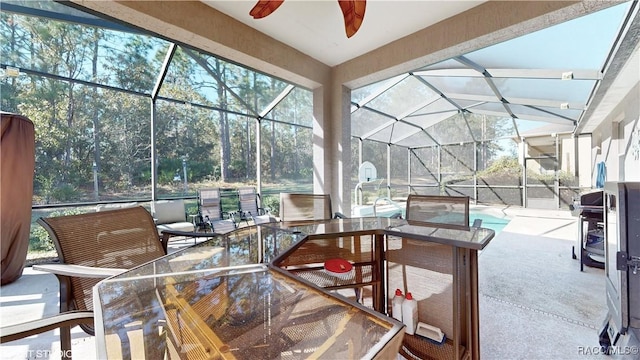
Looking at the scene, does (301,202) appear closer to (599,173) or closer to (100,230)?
(100,230)

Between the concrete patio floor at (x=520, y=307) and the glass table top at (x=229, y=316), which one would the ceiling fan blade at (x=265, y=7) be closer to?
the glass table top at (x=229, y=316)

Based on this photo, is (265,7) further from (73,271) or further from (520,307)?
(520,307)

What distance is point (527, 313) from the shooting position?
92.0 inches

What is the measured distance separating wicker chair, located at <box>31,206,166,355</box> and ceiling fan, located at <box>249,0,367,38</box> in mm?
2020

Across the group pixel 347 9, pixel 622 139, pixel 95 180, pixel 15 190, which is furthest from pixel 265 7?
pixel 622 139

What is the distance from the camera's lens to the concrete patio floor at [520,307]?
1839 mm

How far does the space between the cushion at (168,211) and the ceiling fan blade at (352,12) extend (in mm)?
4309

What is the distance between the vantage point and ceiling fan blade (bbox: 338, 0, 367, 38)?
89.2 inches

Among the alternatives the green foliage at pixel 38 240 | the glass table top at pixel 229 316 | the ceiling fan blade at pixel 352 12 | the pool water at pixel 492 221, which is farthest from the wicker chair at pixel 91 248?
the pool water at pixel 492 221

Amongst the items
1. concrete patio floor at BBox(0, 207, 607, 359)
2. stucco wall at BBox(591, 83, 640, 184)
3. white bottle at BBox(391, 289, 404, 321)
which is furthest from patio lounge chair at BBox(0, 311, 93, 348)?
stucco wall at BBox(591, 83, 640, 184)

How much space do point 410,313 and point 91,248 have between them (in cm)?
202

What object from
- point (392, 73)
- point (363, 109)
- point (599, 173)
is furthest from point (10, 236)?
point (599, 173)

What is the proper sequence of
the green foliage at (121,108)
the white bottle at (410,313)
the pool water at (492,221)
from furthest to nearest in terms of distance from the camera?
the pool water at (492,221), the green foliage at (121,108), the white bottle at (410,313)

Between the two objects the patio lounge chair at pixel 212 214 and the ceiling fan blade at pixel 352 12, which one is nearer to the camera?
the ceiling fan blade at pixel 352 12
